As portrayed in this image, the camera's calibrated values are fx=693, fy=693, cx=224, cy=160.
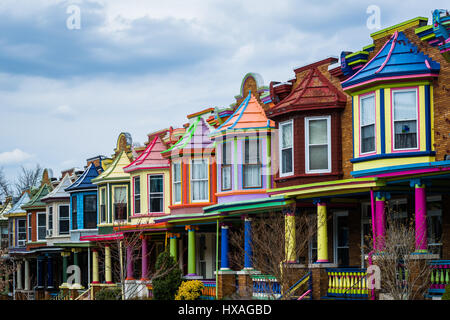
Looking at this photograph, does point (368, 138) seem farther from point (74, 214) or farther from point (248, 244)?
point (74, 214)

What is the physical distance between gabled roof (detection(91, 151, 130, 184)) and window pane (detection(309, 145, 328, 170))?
16.4 metres

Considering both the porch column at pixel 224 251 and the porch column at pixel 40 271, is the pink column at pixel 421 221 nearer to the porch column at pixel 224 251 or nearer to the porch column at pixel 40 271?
the porch column at pixel 224 251

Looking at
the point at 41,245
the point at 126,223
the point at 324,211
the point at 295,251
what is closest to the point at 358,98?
the point at 324,211

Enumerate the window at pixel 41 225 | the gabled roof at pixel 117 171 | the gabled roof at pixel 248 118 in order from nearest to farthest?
the gabled roof at pixel 248 118, the gabled roof at pixel 117 171, the window at pixel 41 225

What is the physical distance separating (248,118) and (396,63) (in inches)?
318

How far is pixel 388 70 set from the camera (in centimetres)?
2089

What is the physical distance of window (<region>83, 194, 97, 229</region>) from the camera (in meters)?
41.5

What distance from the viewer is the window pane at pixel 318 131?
23766 mm

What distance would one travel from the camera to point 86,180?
42.0 m

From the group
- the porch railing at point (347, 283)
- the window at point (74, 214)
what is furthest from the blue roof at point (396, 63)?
the window at point (74, 214)

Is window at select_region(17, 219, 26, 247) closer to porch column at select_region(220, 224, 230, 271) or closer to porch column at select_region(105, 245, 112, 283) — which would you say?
porch column at select_region(105, 245, 112, 283)

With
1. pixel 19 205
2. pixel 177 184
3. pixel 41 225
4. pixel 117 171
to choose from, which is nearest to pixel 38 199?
pixel 41 225

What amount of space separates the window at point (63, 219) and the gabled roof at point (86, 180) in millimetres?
3308
